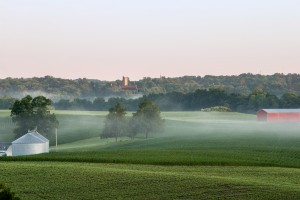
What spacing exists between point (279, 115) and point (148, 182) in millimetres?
83483

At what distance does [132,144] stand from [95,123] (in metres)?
41.4

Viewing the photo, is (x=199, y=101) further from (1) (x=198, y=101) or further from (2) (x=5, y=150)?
(2) (x=5, y=150)

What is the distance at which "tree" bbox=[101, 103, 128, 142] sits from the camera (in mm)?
101812

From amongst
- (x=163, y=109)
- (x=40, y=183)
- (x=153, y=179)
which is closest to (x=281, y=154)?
(x=153, y=179)

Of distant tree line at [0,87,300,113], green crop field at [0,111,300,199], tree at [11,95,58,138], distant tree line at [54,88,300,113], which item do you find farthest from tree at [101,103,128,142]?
distant tree line at [54,88,300,113]

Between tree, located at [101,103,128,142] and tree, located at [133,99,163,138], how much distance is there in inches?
69.2

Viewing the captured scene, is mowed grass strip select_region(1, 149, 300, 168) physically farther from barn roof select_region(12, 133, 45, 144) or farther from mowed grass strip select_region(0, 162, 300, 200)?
barn roof select_region(12, 133, 45, 144)

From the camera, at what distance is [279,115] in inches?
4865

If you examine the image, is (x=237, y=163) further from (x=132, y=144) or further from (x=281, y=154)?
(x=132, y=144)

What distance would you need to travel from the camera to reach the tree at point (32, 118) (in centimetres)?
10419

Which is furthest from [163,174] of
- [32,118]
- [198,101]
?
[198,101]

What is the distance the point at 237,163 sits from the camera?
2147 inches

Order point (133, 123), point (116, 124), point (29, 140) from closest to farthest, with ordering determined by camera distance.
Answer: point (29, 140), point (116, 124), point (133, 123)

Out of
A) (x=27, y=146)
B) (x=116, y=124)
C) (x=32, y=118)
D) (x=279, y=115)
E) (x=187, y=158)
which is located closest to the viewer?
(x=187, y=158)
